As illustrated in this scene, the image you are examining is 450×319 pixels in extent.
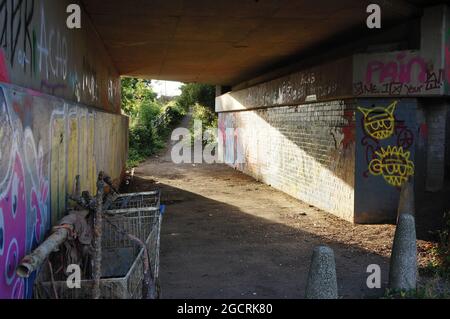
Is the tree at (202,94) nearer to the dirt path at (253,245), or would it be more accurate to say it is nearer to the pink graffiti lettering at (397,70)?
the dirt path at (253,245)

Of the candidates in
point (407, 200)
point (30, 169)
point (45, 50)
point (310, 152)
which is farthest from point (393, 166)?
point (30, 169)

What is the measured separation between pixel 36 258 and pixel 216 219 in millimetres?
6911

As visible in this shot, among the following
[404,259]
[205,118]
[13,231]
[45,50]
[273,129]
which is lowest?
[404,259]

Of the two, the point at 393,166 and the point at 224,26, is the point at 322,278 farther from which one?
the point at 224,26

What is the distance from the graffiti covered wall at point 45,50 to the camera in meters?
3.53

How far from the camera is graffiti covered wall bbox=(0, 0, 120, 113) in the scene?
139 inches

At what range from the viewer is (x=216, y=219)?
980 cm

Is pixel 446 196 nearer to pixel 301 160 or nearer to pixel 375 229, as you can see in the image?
pixel 375 229

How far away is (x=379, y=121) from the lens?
8.94 metres

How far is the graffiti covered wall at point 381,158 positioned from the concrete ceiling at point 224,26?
1752 millimetres

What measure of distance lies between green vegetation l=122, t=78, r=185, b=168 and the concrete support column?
15.6 meters

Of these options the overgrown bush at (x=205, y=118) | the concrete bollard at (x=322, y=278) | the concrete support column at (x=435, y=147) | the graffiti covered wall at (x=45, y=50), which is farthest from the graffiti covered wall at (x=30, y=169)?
the overgrown bush at (x=205, y=118)

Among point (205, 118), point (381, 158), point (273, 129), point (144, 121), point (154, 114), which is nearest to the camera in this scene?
point (381, 158)

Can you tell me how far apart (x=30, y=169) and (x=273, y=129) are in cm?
1122
